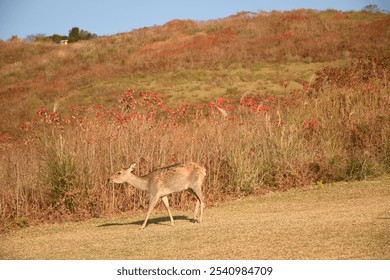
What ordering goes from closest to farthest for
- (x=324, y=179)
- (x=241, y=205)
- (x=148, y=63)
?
(x=241, y=205) → (x=324, y=179) → (x=148, y=63)

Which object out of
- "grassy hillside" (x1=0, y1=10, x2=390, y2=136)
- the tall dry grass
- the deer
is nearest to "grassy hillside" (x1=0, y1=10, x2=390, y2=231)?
the tall dry grass

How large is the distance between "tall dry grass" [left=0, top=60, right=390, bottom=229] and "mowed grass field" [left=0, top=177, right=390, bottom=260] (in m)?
0.93

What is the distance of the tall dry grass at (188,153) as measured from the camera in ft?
48.9

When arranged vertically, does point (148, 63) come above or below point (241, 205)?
above

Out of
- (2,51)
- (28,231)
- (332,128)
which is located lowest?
(28,231)

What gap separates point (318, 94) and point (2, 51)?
51312 millimetres

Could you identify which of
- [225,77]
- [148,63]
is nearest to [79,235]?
[225,77]

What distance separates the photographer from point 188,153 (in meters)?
16.5

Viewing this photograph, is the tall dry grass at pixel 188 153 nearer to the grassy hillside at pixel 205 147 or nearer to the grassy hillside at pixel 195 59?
the grassy hillside at pixel 205 147

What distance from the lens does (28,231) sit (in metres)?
13.6

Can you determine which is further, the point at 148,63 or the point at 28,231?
the point at 148,63

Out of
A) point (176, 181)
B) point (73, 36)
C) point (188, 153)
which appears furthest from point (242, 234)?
point (73, 36)

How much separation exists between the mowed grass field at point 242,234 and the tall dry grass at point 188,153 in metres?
0.93
